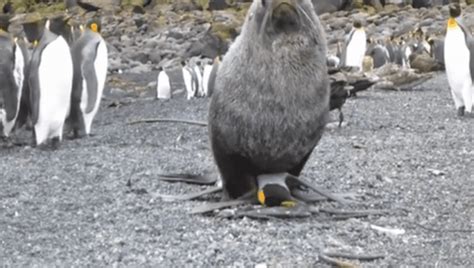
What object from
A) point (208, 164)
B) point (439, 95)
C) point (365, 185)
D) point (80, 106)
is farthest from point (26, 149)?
point (439, 95)

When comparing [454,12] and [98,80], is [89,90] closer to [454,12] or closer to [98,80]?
[98,80]

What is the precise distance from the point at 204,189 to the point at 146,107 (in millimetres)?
8946

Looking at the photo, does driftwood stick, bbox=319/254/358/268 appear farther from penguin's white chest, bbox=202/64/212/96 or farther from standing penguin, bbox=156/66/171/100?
standing penguin, bbox=156/66/171/100

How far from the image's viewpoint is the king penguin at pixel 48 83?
30.9 feet

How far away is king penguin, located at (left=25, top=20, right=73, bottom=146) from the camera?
9414mm

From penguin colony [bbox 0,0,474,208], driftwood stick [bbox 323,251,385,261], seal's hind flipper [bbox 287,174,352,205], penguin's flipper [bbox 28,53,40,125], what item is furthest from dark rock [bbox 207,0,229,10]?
driftwood stick [bbox 323,251,385,261]

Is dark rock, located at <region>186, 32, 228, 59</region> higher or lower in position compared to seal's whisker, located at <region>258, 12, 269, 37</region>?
lower

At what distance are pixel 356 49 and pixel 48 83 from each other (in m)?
10.6

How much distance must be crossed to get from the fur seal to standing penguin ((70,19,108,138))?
4.91 m

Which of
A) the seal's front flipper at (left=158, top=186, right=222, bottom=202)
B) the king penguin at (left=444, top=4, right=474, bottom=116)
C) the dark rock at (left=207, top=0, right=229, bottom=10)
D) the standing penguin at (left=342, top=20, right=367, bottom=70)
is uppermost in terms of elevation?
the seal's front flipper at (left=158, top=186, right=222, bottom=202)

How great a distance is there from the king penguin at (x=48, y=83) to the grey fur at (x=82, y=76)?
1.93ft

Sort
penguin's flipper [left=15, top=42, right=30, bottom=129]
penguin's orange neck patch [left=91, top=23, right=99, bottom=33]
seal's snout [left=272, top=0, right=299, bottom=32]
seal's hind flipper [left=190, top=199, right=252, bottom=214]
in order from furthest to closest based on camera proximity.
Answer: penguin's orange neck patch [left=91, top=23, right=99, bottom=33] < penguin's flipper [left=15, top=42, right=30, bottom=129] < seal's hind flipper [left=190, top=199, right=252, bottom=214] < seal's snout [left=272, top=0, right=299, bottom=32]

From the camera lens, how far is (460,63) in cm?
1156

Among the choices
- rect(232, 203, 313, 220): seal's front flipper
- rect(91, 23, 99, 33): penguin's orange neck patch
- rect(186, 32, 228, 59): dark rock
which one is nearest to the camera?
rect(232, 203, 313, 220): seal's front flipper
